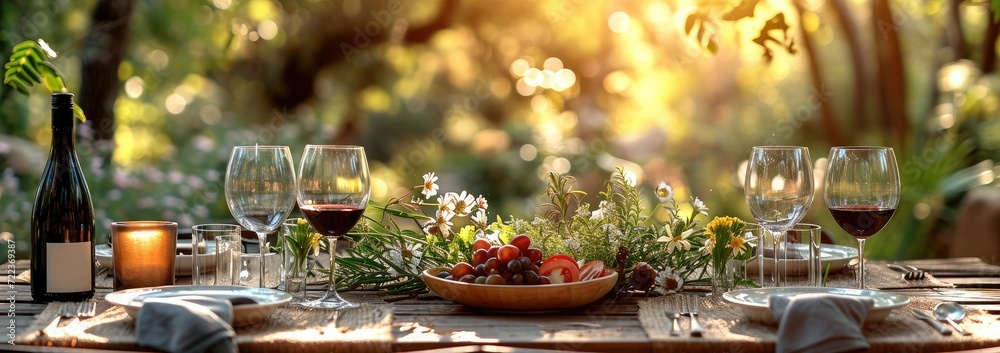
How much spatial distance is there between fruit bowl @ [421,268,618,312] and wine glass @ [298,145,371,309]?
17 centimetres

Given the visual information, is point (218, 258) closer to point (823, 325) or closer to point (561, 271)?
point (561, 271)

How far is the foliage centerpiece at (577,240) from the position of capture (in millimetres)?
1695

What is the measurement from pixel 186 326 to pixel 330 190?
15.9 inches

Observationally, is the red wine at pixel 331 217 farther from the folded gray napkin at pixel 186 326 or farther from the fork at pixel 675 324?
the fork at pixel 675 324

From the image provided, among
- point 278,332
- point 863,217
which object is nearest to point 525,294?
point 278,332

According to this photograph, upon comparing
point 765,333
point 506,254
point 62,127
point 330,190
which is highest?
point 62,127

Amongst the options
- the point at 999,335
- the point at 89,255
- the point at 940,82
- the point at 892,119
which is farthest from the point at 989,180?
the point at 89,255

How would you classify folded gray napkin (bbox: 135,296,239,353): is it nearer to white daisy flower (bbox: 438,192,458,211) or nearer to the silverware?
white daisy flower (bbox: 438,192,458,211)

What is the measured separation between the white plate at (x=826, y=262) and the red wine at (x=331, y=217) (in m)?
0.75

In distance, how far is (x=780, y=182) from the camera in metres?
1.58

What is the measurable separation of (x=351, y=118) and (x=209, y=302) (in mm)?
6227

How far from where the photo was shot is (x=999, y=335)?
1331mm

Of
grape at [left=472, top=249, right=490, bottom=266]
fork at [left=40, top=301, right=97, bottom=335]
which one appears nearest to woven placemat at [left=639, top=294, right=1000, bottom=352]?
grape at [left=472, top=249, right=490, bottom=266]

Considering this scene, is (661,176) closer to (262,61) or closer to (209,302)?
(262,61)
